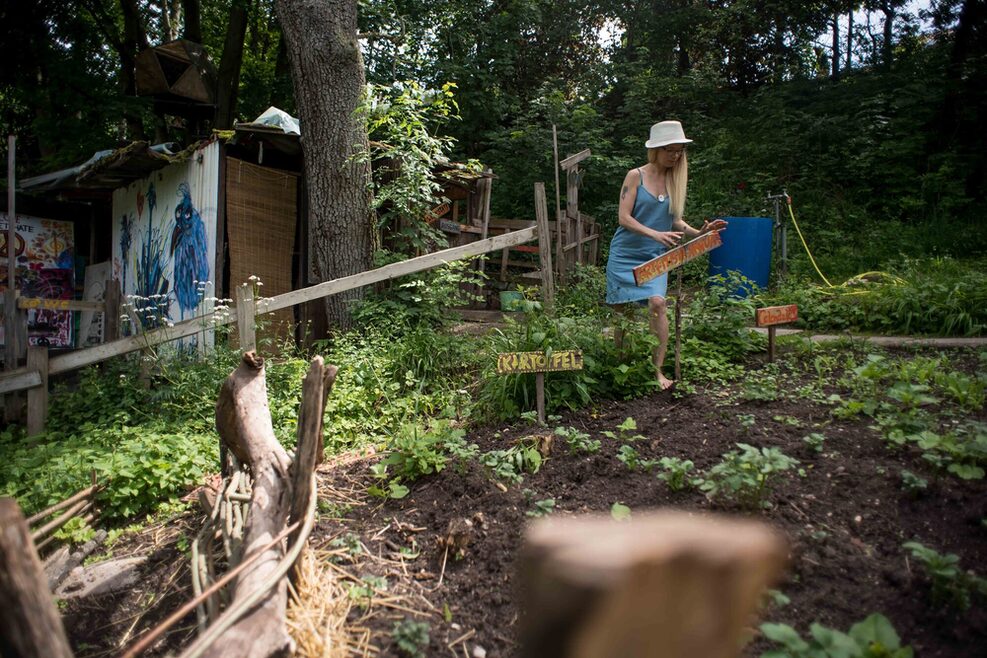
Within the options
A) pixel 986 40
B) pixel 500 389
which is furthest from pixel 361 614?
pixel 986 40

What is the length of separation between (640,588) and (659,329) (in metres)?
3.70

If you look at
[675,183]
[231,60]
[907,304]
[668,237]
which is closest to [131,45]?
[231,60]

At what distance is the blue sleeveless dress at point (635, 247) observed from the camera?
4465 millimetres

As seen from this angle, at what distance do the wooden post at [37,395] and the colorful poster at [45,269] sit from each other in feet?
22.6

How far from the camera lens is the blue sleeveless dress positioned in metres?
4.46

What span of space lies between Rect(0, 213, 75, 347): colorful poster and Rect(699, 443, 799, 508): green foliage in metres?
11.9

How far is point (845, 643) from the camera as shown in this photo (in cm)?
166

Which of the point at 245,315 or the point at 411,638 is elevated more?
the point at 245,315

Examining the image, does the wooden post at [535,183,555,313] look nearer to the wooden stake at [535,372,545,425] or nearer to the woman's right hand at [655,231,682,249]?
the woman's right hand at [655,231,682,249]

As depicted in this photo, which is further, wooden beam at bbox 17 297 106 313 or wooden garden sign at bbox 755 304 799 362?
wooden beam at bbox 17 297 106 313

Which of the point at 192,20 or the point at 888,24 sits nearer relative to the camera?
the point at 192,20

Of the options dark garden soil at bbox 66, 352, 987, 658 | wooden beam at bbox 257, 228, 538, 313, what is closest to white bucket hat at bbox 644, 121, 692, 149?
wooden beam at bbox 257, 228, 538, 313

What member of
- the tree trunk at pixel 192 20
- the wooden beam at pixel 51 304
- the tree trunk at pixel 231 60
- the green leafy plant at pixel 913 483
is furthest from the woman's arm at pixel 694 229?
the tree trunk at pixel 192 20

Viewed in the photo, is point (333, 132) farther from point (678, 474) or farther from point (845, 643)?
point (845, 643)
